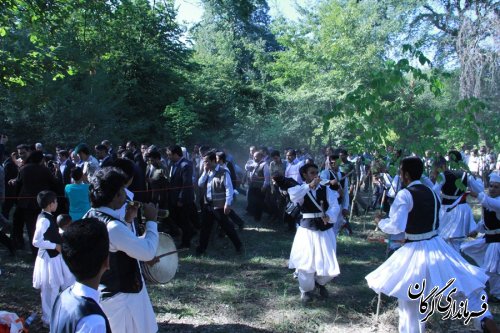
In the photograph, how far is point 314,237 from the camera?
619cm

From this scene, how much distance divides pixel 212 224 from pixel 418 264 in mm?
4819

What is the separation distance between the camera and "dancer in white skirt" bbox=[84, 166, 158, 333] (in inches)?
120

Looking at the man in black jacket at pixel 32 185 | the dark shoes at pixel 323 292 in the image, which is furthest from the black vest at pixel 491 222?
the man in black jacket at pixel 32 185

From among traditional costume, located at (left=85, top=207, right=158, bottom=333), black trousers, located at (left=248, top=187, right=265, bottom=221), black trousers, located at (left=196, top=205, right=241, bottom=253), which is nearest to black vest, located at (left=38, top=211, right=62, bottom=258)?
traditional costume, located at (left=85, top=207, right=158, bottom=333)

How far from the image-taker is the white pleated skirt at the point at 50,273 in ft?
17.3

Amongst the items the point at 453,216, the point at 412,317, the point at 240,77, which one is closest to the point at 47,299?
the point at 412,317

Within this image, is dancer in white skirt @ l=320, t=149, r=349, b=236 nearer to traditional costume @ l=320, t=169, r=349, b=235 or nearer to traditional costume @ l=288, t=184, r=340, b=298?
traditional costume @ l=320, t=169, r=349, b=235

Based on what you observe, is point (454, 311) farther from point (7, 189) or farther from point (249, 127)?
point (249, 127)

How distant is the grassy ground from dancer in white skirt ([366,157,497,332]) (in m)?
0.90

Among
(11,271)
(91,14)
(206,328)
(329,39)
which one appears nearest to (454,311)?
(206,328)

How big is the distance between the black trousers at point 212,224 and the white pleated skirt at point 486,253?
3985mm

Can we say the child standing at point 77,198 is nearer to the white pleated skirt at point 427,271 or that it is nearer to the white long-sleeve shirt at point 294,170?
the white pleated skirt at point 427,271

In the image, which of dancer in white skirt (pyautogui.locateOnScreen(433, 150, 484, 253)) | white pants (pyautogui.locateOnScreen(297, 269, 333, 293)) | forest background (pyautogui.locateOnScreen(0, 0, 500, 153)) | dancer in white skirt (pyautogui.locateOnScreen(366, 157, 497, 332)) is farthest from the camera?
forest background (pyautogui.locateOnScreen(0, 0, 500, 153))

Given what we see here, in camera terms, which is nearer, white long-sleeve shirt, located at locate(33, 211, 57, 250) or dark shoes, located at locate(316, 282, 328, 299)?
white long-sleeve shirt, located at locate(33, 211, 57, 250)
